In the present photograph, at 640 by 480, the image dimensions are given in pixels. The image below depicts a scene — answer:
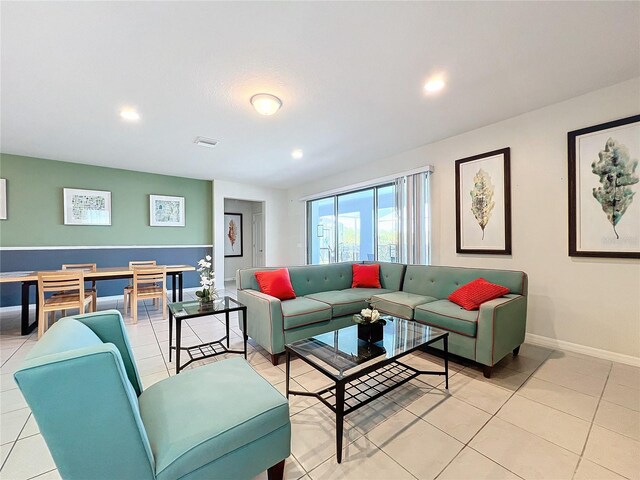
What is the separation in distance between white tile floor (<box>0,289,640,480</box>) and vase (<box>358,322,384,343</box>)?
45cm

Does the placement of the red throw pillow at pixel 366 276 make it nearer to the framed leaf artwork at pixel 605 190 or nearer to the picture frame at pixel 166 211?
the framed leaf artwork at pixel 605 190

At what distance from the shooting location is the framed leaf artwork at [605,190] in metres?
2.46

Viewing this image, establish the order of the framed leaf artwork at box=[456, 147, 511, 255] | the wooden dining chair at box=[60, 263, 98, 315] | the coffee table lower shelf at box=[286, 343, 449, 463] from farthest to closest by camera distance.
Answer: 1. the wooden dining chair at box=[60, 263, 98, 315]
2. the framed leaf artwork at box=[456, 147, 511, 255]
3. the coffee table lower shelf at box=[286, 343, 449, 463]

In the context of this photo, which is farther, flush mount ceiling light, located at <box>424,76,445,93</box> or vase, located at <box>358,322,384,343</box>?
flush mount ceiling light, located at <box>424,76,445,93</box>

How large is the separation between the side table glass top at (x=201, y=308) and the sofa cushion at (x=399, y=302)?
155 cm

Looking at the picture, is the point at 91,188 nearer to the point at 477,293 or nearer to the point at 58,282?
the point at 58,282

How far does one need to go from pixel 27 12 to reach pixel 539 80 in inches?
155

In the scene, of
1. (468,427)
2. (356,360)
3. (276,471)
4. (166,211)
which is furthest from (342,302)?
(166,211)

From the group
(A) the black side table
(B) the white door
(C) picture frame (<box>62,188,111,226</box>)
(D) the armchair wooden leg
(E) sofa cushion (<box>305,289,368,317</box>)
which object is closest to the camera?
(D) the armchair wooden leg

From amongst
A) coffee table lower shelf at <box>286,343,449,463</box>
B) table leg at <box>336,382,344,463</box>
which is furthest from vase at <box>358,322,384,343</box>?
table leg at <box>336,382,344,463</box>

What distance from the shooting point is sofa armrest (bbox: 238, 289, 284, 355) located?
249cm

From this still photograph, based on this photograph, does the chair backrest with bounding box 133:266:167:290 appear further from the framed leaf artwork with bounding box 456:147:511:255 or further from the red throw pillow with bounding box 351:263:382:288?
the framed leaf artwork with bounding box 456:147:511:255

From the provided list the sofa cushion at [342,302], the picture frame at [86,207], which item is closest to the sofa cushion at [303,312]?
the sofa cushion at [342,302]

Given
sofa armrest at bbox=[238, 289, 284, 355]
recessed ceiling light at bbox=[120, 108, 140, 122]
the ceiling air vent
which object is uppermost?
the ceiling air vent
